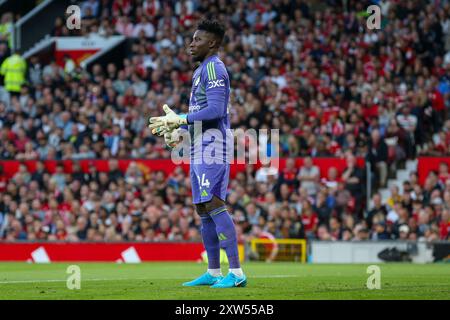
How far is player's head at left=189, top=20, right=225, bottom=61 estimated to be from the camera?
11383mm

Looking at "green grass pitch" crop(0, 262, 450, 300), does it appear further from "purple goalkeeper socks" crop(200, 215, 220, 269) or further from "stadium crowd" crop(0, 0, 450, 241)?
"stadium crowd" crop(0, 0, 450, 241)

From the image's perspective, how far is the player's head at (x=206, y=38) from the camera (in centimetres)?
1138

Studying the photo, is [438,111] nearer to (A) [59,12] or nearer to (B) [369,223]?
(B) [369,223]

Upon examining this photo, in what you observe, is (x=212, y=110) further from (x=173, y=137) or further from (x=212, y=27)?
(x=212, y=27)

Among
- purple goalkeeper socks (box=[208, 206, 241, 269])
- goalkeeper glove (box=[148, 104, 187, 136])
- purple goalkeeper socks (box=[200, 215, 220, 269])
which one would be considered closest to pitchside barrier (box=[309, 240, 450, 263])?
purple goalkeeper socks (box=[200, 215, 220, 269])

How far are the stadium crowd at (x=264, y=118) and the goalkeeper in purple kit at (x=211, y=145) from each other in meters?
11.7

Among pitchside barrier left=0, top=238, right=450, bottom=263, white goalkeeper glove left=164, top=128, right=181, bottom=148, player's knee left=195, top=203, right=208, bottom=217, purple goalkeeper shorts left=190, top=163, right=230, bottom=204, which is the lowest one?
pitchside barrier left=0, top=238, right=450, bottom=263

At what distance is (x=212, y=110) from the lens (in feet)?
36.3

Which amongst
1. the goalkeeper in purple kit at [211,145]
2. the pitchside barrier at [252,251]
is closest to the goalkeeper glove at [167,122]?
the goalkeeper in purple kit at [211,145]

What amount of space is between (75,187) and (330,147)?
21.5ft

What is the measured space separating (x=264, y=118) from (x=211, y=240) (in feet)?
49.8

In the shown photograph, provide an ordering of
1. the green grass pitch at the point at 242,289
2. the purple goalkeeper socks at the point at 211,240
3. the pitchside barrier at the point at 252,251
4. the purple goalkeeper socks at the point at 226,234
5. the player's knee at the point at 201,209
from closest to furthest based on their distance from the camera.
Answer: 1. the green grass pitch at the point at 242,289
2. the purple goalkeeper socks at the point at 226,234
3. the player's knee at the point at 201,209
4. the purple goalkeeper socks at the point at 211,240
5. the pitchside barrier at the point at 252,251

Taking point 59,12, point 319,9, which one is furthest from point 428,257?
point 59,12

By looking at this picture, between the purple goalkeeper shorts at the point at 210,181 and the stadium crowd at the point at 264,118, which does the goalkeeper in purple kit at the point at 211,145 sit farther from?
the stadium crowd at the point at 264,118
